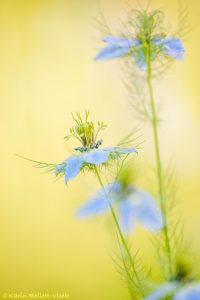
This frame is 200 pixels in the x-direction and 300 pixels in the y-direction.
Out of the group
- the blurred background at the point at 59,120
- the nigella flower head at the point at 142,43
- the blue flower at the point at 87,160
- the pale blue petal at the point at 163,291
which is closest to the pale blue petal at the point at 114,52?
the nigella flower head at the point at 142,43

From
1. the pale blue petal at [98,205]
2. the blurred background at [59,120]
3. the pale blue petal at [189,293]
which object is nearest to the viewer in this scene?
the pale blue petal at [189,293]

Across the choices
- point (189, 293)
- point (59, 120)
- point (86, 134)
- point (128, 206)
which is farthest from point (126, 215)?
point (59, 120)

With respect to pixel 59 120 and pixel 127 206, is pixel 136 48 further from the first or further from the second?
pixel 59 120

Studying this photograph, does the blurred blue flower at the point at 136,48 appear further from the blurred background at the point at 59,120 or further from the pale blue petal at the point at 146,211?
the blurred background at the point at 59,120

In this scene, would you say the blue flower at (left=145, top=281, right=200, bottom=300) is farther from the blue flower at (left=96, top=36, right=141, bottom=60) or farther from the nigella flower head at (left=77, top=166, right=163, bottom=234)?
the blue flower at (left=96, top=36, right=141, bottom=60)

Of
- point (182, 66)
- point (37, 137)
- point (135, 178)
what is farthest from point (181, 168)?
point (135, 178)

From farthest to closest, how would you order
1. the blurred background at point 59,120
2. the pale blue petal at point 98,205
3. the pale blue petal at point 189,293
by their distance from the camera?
the blurred background at point 59,120
the pale blue petal at point 98,205
the pale blue petal at point 189,293

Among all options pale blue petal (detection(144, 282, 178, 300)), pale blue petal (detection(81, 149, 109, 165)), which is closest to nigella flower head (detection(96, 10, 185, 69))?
pale blue petal (detection(81, 149, 109, 165))

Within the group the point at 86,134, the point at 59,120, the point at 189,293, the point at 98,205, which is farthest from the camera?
the point at 59,120
